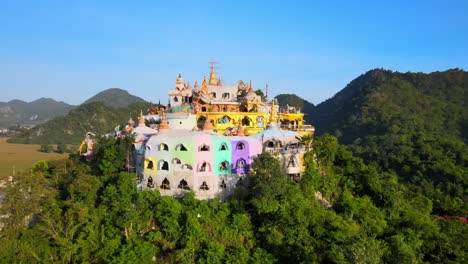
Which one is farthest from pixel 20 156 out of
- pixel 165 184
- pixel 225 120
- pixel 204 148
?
pixel 204 148

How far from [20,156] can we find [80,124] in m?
28.1

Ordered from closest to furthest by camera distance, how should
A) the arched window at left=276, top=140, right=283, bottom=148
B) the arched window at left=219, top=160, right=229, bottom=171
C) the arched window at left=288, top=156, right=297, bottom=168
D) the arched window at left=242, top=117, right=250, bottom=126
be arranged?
the arched window at left=219, top=160, right=229, bottom=171 < the arched window at left=288, top=156, right=297, bottom=168 < the arched window at left=276, top=140, right=283, bottom=148 < the arched window at left=242, top=117, right=250, bottom=126

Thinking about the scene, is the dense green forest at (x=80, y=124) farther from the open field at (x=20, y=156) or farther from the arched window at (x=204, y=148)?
the arched window at (x=204, y=148)

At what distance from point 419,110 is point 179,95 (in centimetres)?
7073

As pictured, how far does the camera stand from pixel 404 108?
310ft

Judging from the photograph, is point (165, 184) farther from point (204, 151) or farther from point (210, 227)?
point (210, 227)

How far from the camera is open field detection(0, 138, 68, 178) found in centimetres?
8451

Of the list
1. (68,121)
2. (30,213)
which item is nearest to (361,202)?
(30,213)

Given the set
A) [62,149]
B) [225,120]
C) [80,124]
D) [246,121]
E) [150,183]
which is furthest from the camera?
[80,124]

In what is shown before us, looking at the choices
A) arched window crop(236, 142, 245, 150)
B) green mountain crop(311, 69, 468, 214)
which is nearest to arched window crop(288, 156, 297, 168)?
arched window crop(236, 142, 245, 150)

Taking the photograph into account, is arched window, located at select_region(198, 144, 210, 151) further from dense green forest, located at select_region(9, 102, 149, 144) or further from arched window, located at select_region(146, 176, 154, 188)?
dense green forest, located at select_region(9, 102, 149, 144)

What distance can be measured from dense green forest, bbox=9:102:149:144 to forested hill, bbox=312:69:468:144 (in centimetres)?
5770

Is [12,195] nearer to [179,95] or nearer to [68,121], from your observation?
[179,95]

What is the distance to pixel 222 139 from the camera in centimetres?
3212
